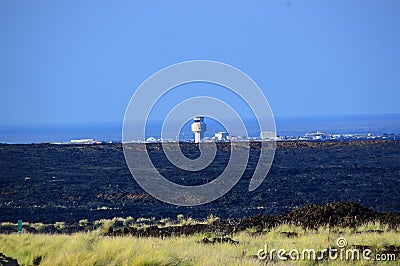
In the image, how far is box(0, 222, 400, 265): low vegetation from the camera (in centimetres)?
1024

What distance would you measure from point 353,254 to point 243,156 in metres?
42.3

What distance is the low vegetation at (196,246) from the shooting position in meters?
10.2

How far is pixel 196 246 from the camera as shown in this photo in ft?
42.9

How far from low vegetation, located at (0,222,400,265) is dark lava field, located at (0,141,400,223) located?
1150 centimetres

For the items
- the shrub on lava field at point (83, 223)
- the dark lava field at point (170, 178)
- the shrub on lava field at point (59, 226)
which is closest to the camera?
the shrub on lava field at point (59, 226)

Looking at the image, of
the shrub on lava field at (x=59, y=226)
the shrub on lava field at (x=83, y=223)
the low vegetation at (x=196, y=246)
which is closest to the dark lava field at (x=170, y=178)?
the shrub on lava field at (x=83, y=223)

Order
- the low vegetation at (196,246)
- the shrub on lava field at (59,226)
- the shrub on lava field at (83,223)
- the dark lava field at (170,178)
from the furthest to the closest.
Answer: the dark lava field at (170,178) → the shrub on lava field at (83,223) → the shrub on lava field at (59,226) → the low vegetation at (196,246)

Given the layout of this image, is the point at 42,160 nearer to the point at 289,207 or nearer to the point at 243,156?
the point at 243,156

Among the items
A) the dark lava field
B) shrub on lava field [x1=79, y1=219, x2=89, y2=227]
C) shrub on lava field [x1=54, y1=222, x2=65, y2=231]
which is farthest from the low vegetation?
the dark lava field

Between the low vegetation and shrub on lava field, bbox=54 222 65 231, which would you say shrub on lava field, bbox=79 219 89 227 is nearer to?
shrub on lava field, bbox=54 222 65 231

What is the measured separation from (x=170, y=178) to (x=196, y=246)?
91.9 feet

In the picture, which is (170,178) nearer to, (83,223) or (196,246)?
(83,223)

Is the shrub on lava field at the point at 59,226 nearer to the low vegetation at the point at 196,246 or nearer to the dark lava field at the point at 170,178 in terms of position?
the dark lava field at the point at 170,178

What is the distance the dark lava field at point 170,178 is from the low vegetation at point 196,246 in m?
11.5
